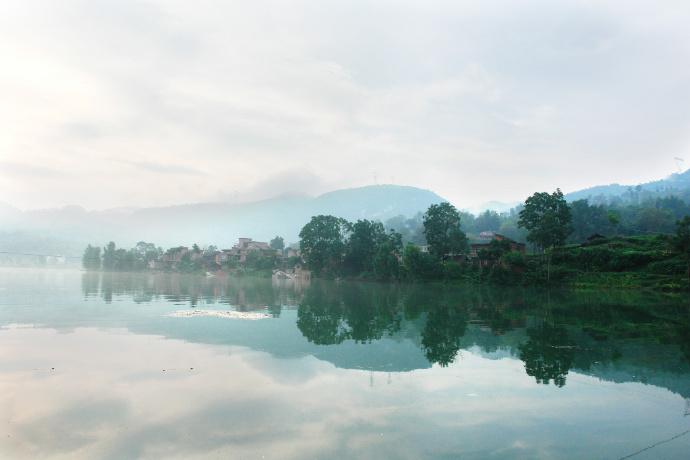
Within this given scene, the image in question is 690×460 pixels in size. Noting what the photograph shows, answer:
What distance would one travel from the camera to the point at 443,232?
68.6 metres

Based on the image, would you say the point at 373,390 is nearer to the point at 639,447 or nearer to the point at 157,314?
the point at 639,447

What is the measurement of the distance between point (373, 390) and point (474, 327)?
13.1m

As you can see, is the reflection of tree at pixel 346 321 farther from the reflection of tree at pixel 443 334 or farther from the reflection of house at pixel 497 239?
the reflection of house at pixel 497 239

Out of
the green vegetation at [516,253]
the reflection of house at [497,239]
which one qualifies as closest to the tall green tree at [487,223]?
the green vegetation at [516,253]

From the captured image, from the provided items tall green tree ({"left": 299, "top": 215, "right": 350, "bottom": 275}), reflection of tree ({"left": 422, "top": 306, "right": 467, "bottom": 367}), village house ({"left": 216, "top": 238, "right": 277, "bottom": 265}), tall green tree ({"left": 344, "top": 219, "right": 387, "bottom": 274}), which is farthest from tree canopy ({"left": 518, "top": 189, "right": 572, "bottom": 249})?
village house ({"left": 216, "top": 238, "right": 277, "bottom": 265})

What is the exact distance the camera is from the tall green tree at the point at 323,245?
82.9 meters

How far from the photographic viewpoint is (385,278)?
72.4 metres

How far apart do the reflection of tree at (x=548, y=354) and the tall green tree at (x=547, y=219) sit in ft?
133

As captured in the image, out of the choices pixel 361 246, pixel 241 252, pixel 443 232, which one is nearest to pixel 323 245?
pixel 361 246

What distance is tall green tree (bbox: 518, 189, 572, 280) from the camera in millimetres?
60125

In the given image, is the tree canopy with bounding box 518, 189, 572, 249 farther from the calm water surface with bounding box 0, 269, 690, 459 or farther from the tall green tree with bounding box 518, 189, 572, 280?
the calm water surface with bounding box 0, 269, 690, 459

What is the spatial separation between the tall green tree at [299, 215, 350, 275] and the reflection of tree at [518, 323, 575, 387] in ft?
200

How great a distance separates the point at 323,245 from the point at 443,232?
23.7 m

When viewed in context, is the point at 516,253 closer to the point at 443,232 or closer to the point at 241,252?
the point at 443,232
